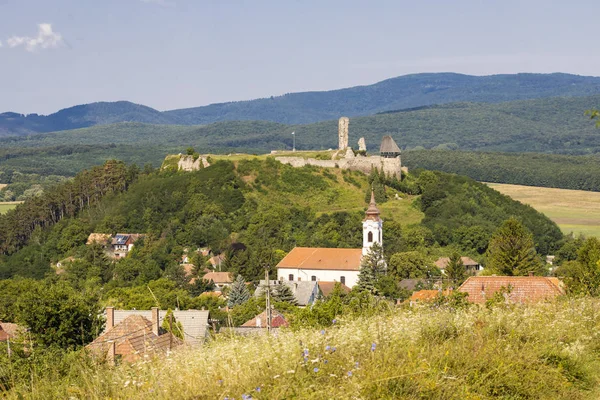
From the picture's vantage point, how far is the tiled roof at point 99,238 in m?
83.6

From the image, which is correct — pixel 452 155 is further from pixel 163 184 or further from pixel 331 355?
pixel 331 355

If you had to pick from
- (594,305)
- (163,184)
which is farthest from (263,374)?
(163,184)

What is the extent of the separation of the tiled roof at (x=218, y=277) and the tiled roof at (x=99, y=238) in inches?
616

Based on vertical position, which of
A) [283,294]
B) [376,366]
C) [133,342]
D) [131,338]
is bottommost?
[283,294]

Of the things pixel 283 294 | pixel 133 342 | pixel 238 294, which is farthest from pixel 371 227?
pixel 133 342

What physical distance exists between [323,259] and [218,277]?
28.8 feet

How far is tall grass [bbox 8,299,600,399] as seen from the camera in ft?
23.9

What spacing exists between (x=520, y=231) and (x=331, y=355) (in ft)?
135

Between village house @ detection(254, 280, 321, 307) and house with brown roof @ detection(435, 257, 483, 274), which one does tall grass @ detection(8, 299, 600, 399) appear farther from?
house with brown roof @ detection(435, 257, 483, 274)

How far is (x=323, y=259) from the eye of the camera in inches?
2694

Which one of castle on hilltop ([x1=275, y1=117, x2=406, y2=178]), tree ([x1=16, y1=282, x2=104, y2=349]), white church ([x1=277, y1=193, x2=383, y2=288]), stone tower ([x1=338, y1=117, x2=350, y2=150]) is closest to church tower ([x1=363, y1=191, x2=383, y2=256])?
white church ([x1=277, y1=193, x2=383, y2=288])

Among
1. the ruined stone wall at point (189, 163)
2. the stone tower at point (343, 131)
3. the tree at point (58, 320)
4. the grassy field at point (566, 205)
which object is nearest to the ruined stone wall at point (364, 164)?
the stone tower at point (343, 131)

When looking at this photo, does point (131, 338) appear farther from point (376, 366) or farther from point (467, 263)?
point (467, 263)

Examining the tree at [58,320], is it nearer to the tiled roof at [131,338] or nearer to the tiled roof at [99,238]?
the tiled roof at [131,338]
